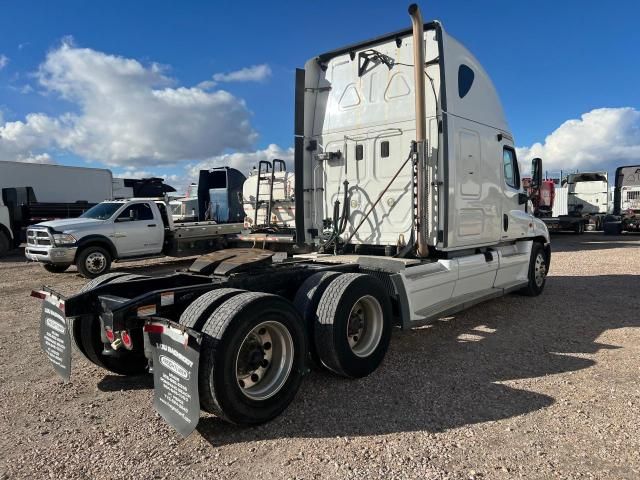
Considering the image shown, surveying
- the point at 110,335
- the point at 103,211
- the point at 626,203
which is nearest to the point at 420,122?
the point at 110,335

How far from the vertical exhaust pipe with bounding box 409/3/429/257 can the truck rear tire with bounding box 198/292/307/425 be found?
2.41 m

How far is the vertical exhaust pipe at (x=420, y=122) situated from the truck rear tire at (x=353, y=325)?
1224 mm

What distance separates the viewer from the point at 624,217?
77.8ft

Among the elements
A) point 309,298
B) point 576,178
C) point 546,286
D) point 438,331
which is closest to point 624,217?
point 576,178

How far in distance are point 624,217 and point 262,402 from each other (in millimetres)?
26105

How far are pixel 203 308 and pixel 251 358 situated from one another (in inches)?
21.6

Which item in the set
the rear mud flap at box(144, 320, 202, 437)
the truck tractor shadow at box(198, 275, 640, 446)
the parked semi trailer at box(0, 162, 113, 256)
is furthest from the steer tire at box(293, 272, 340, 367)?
the parked semi trailer at box(0, 162, 113, 256)

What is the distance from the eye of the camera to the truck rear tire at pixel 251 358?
3.18 meters

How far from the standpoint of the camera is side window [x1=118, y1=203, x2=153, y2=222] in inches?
477

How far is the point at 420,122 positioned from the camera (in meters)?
5.34

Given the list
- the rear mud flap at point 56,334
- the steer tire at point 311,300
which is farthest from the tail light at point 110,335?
the steer tire at point 311,300

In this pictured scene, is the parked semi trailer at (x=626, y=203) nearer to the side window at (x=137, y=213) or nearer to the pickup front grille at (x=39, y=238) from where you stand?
the side window at (x=137, y=213)

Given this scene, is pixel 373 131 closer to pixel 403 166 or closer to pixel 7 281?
pixel 403 166

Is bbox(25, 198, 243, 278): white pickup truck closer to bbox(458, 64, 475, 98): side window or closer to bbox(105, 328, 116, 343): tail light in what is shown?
bbox(105, 328, 116, 343): tail light
